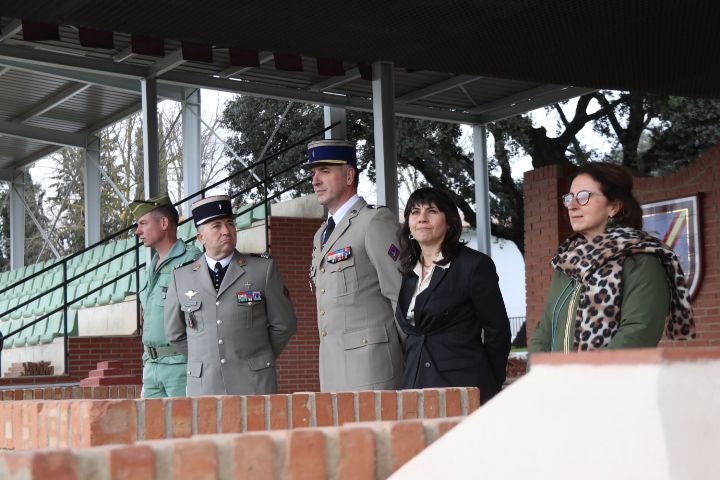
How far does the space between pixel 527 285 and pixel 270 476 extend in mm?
9603

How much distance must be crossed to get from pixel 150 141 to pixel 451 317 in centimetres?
799

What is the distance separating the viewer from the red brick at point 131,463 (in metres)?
1.52

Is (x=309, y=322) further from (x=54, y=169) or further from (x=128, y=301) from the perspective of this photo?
(x=54, y=169)

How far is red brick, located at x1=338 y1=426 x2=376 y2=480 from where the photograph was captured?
Result: 173cm

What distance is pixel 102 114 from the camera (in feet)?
54.9

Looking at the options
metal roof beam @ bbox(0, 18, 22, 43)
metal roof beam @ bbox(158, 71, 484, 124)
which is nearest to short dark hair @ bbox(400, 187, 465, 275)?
metal roof beam @ bbox(0, 18, 22, 43)

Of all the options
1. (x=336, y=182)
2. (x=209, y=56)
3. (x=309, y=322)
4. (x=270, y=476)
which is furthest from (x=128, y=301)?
(x=270, y=476)

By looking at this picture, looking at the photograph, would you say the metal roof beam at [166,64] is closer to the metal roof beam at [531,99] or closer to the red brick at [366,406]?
the metal roof beam at [531,99]

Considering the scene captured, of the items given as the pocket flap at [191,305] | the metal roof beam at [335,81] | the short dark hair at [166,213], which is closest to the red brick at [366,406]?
the pocket flap at [191,305]

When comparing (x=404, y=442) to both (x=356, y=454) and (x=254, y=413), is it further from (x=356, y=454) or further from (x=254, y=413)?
(x=254, y=413)

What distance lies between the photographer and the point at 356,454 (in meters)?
1.74

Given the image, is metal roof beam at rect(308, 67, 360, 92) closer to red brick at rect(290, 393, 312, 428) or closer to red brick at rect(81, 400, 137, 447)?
red brick at rect(290, 393, 312, 428)

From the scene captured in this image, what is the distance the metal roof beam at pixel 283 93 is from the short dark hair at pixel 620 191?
9.01 m

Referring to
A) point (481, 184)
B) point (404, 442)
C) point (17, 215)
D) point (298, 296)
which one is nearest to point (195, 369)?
point (404, 442)
